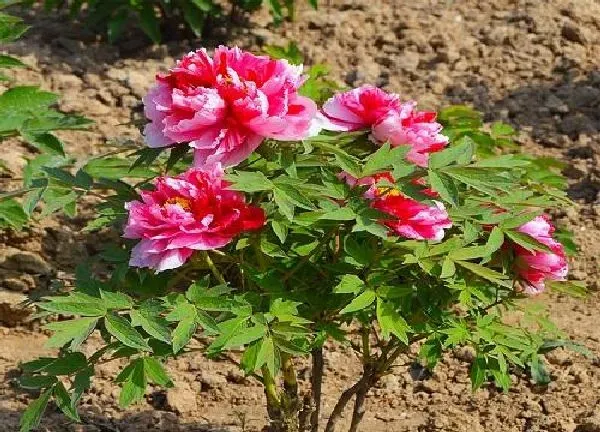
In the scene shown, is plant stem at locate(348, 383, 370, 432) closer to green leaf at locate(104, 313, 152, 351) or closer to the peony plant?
the peony plant

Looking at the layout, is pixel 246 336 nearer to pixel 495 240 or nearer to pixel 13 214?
pixel 495 240

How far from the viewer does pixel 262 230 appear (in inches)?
95.3

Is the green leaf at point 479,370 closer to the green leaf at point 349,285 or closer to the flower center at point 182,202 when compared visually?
the green leaf at point 349,285

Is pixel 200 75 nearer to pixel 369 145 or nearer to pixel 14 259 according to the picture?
pixel 369 145

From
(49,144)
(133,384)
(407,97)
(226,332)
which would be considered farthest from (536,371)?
(407,97)

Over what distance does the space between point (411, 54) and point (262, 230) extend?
319 cm

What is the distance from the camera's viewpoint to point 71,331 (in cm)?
224

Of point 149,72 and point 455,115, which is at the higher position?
point 455,115

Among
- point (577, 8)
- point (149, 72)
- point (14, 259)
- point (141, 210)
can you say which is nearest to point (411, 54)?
point (577, 8)

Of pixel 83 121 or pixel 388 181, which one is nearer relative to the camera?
pixel 388 181

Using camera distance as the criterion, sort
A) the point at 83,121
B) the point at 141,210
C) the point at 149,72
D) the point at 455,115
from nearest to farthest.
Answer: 1. the point at 141,210
2. the point at 83,121
3. the point at 455,115
4. the point at 149,72

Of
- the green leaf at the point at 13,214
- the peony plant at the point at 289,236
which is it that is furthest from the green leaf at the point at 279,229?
the green leaf at the point at 13,214

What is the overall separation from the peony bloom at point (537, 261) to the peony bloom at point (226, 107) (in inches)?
23.6

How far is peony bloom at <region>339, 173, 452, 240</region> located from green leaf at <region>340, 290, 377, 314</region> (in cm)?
15
